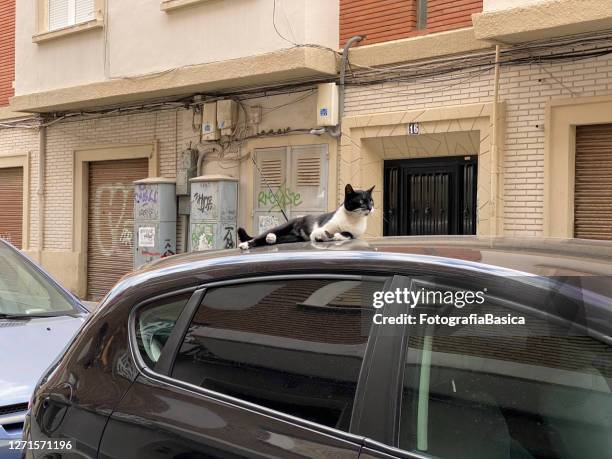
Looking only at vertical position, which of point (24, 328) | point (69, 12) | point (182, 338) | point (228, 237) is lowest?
point (24, 328)

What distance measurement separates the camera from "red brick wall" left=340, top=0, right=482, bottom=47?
8773 millimetres

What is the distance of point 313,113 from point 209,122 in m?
1.81

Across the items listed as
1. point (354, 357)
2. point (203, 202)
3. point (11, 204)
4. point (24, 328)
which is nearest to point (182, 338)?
point (354, 357)

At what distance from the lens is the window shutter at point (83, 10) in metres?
12.1

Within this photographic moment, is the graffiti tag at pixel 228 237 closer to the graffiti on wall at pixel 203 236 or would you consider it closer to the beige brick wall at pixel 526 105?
the graffiti on wall at pixel 203 236

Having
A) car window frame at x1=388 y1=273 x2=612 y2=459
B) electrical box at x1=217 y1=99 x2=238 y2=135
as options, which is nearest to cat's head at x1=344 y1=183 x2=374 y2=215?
car window frame at x1=388 y1=273 x2=612 y2=459

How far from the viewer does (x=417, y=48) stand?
8.95m

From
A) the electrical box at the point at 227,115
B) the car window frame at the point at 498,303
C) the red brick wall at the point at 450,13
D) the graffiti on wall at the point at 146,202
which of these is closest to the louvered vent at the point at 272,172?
the electrical box at the point at 227,115

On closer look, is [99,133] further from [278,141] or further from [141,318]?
[141,318]

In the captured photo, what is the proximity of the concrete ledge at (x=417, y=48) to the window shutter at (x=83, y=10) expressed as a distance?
16.7 feet

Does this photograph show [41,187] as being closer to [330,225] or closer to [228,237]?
[228,237]

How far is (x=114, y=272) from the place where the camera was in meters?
12.9

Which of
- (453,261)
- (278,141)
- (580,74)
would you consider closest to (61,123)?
(278,141)

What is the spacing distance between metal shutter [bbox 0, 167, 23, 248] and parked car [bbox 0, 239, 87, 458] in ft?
32.0
